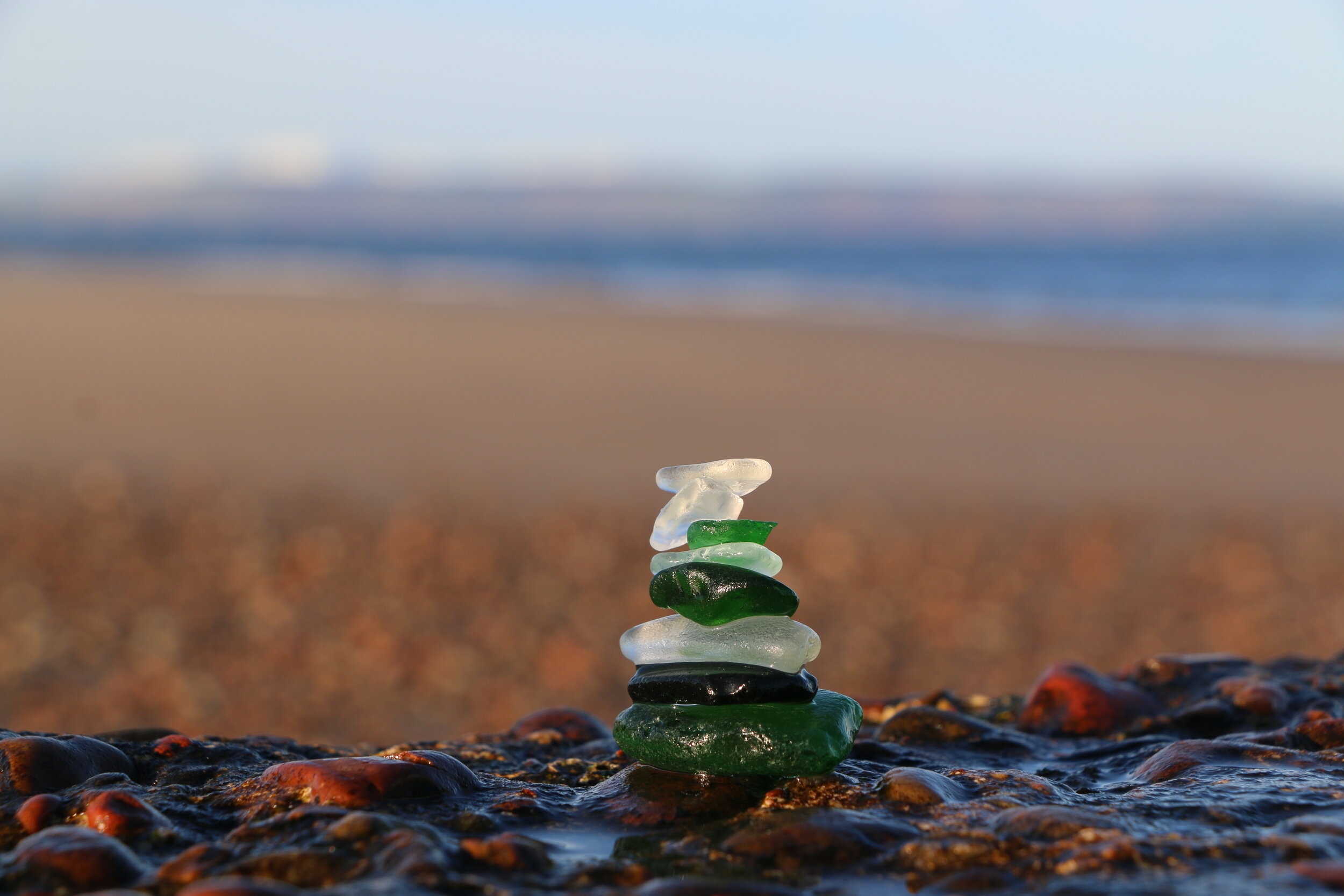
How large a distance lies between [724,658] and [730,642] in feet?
0.09

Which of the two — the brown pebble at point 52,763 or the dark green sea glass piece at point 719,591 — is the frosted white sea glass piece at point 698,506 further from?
the brown pebble at point 52,763

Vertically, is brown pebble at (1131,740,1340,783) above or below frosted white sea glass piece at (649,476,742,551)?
below

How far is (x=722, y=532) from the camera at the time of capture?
1985mm

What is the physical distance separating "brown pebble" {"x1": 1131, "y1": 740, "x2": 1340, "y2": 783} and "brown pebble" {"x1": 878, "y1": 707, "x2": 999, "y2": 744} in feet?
1.15

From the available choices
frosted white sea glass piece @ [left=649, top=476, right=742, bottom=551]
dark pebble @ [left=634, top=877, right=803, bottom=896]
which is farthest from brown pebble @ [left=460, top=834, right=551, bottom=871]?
frosted white sea glass piece @ [left=649, top=476, right=742, bottom=551]

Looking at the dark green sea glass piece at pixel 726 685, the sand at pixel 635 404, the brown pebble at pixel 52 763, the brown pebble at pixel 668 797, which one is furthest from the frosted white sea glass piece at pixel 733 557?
the sand at pixel 635 404

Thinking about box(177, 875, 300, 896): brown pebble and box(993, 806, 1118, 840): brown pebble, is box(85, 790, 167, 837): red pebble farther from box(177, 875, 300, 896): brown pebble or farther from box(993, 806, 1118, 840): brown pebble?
box(993, 806, 1118, 840): brown pebble

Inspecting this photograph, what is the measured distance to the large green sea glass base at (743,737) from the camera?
183 centimetres

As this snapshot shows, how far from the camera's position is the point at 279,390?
11453mm

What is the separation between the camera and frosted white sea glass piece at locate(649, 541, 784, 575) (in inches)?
78.0

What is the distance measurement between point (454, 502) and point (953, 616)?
342 cm

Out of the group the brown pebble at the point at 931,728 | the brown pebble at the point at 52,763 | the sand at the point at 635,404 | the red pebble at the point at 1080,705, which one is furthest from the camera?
the sand at the point at 635,404

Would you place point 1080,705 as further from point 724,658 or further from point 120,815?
point 120,815

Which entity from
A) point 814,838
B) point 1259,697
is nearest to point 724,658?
point 814,838
